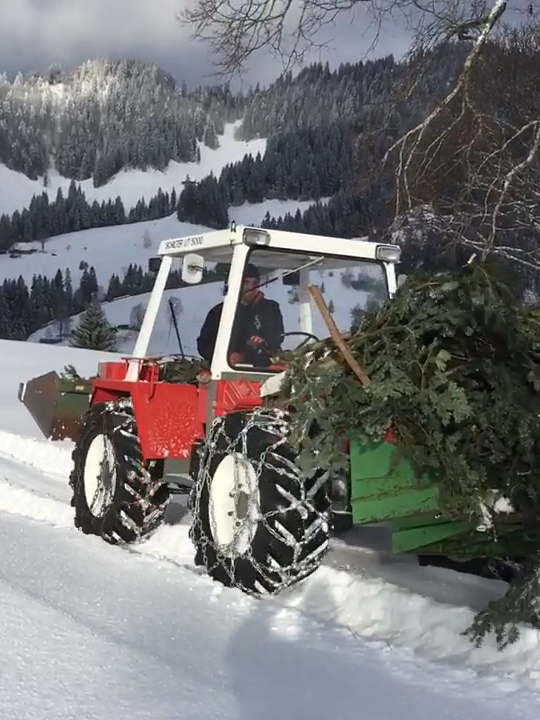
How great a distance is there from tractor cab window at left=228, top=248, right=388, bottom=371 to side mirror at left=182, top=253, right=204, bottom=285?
1.42 feet

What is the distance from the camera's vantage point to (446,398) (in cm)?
321

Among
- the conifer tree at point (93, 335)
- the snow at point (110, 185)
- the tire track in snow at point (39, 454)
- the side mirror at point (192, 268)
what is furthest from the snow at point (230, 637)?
the snow at point (110, 185)

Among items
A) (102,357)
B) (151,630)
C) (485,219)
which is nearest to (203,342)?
(151,630)

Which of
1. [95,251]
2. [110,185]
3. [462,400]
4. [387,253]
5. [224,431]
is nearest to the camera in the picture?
[462,400]

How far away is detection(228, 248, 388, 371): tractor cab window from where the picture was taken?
4602 millimetres

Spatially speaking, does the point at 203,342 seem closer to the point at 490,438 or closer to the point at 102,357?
the point at 490,438

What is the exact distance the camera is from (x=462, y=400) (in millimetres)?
3191

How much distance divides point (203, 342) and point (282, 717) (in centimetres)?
A: 266

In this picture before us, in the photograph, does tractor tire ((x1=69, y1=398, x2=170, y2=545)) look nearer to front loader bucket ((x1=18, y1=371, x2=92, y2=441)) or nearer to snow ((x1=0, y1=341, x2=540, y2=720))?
snow ((x1=0, y1=341, x2=540, y2=720))

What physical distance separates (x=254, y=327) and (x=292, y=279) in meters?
0.44

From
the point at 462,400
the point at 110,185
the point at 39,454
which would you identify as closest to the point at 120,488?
the point at 462,400

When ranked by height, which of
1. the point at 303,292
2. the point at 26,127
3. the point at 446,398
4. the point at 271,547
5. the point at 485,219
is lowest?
the point at 271,547

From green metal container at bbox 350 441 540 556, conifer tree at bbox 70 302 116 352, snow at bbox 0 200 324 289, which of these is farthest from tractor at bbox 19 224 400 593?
snow at bbox 0 200 324 289

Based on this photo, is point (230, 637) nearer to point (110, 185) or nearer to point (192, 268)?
point (192, 268)
